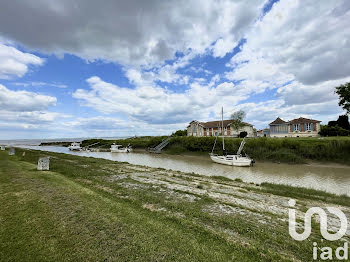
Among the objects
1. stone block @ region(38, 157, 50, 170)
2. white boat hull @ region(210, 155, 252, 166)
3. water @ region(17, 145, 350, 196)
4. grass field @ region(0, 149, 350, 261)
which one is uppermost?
stone block @ region(38, 157, 50, 170)

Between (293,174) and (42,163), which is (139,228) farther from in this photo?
(293,174)

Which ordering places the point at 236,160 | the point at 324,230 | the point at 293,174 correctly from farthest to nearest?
1. the point at 236,160
2. the point at 293,174
3. the point at 324,230

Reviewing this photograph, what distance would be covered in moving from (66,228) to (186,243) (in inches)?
120

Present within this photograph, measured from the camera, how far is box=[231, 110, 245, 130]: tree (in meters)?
52.5

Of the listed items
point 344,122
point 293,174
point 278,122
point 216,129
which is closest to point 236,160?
point 293,174

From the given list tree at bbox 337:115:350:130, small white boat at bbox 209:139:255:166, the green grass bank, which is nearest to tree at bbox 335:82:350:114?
the green grass bank

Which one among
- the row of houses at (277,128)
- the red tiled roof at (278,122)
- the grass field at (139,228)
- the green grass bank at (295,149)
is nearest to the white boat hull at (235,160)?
the row of houses at (277,128)

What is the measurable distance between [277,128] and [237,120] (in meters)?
11.2

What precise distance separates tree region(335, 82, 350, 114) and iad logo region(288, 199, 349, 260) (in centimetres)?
3181

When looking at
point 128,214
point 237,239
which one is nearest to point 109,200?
point 128,214

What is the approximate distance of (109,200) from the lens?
21.1ft

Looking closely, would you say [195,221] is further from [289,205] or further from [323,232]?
[289,205]

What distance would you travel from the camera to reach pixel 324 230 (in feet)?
16.3

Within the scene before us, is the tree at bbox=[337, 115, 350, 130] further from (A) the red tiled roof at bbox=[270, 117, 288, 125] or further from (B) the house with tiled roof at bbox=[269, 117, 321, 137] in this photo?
(A) the red tiled roof at bbox=[270, 117, 288, 125]
